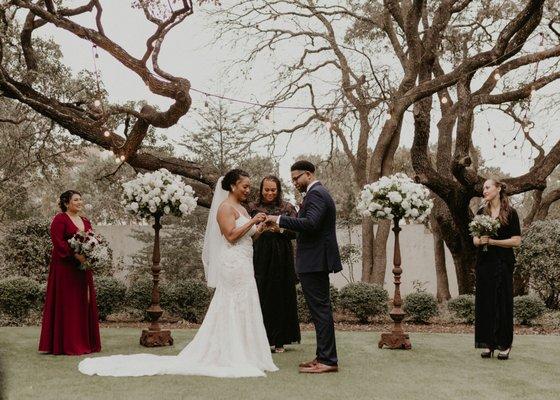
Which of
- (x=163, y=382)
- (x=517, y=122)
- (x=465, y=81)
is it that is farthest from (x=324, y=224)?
(x=517, y=122)

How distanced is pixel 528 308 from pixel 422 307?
5.39ft

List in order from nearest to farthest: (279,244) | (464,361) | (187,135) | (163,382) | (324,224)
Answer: (163,382) < (324,224) < (464,361) < (279,244) < (187,135)

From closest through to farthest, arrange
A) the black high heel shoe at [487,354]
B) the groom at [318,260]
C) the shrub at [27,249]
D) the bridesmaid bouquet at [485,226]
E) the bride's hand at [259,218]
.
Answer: the groom at [318,260] < the bride's hand at [259,218] < the bridesmaid bouquet at [485,226] < the black high heel shoe at [487,354] < the shrub at [27,249]

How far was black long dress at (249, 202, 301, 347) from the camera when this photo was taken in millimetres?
7328

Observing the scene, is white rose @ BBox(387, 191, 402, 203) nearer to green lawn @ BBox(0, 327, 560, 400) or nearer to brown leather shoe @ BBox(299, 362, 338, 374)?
green lawn @ BBox(0, 327, 560, 400)

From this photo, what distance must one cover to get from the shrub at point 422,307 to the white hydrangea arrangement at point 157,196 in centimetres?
464

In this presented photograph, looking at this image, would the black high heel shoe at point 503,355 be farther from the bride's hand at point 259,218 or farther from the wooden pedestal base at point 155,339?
the wooden pedestal base at point 155,339

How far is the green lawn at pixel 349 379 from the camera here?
5.05 metres

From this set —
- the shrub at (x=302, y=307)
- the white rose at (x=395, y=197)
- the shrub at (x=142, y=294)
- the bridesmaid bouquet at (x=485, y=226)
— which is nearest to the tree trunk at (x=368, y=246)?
the shrub at (x=302, y=307)

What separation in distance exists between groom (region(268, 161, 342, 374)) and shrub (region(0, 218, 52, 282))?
7.44m

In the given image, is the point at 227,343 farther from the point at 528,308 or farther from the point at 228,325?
the point at 528,308

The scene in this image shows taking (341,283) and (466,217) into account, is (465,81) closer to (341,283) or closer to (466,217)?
(466,217)

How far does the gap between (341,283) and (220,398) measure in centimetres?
1408

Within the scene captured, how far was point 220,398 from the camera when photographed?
4.87 metres
